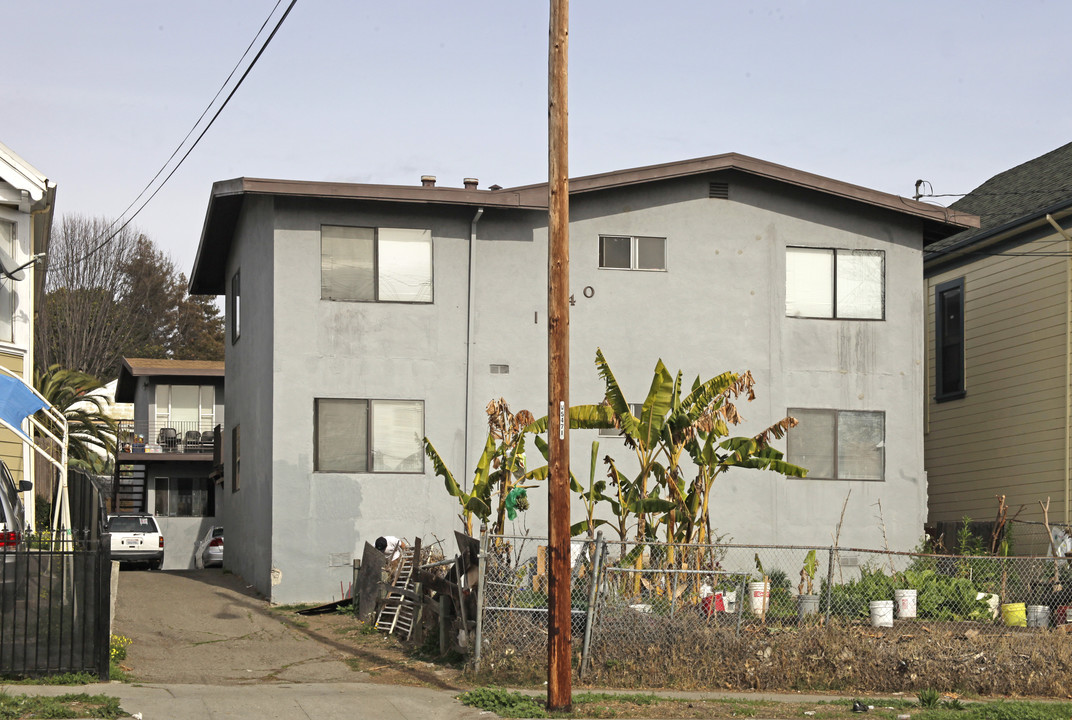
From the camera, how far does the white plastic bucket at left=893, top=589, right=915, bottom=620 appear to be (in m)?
18.2

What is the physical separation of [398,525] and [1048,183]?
564 inches

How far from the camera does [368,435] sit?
20.6 m

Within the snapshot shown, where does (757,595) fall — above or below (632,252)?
below

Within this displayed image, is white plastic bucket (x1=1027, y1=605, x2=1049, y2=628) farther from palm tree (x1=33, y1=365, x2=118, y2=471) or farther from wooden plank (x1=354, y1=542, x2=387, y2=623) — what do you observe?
palm tree (x1=33, y1=365, x2=118, y2=471)

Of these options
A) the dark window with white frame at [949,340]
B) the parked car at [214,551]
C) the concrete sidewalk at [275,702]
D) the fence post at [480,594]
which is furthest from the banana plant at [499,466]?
the parked car at [214,551]

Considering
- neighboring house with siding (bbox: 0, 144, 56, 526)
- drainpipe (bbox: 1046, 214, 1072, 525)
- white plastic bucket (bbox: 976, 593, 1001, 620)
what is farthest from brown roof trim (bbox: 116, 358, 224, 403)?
white plastic bucket (bbox: 976, 593, 1001, 620)

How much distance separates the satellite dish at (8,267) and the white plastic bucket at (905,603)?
14.2 m

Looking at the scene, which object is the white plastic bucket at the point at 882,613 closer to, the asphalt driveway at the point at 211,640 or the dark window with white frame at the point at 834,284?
the dark window with white frame at the point at 834,284

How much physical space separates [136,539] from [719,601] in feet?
67.7

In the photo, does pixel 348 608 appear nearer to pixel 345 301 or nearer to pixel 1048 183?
pixel 345 301

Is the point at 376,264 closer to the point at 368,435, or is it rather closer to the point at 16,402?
the point at 368,435

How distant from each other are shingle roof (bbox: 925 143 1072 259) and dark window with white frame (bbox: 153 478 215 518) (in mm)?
25509

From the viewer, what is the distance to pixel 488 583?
14.2m

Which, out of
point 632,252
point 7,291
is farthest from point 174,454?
point 632,252
